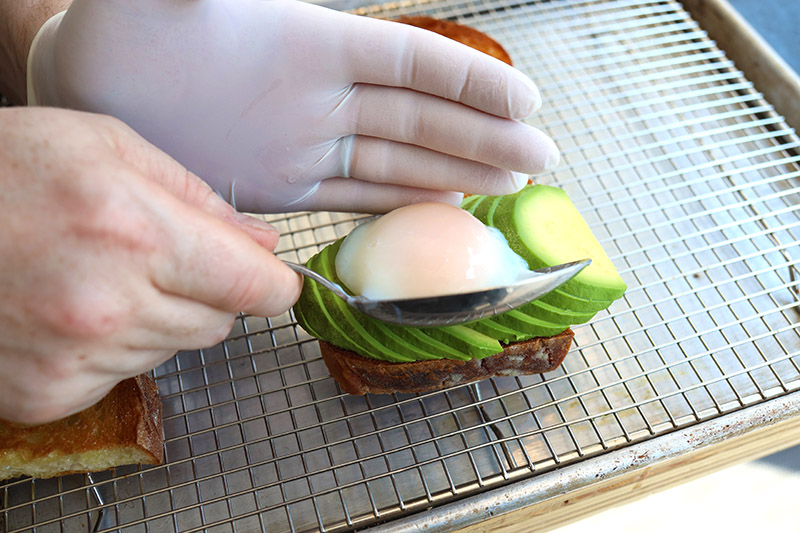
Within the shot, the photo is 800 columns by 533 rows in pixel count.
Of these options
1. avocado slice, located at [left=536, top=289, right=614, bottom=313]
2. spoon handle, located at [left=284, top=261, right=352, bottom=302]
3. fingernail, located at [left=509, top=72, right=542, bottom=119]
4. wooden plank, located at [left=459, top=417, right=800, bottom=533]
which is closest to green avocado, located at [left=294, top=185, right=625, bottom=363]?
avocado slice, located at [left=536, top=289, right=614, bottom=313]

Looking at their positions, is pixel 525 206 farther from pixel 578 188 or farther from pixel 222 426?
pixel 222 426

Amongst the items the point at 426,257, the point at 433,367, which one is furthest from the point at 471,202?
the point at 433,367

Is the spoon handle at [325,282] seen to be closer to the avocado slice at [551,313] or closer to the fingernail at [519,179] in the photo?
the avocado slice at [551,313]

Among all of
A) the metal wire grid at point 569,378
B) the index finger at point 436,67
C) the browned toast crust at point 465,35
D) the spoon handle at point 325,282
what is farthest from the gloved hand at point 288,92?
the browned toast crust at point 465,35

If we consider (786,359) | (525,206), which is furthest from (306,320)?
(786,359)

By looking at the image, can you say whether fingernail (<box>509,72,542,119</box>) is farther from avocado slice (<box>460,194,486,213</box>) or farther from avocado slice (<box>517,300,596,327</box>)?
avocado slice (<box>517,300,596,327</box>)

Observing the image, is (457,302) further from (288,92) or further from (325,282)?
(288,92)
